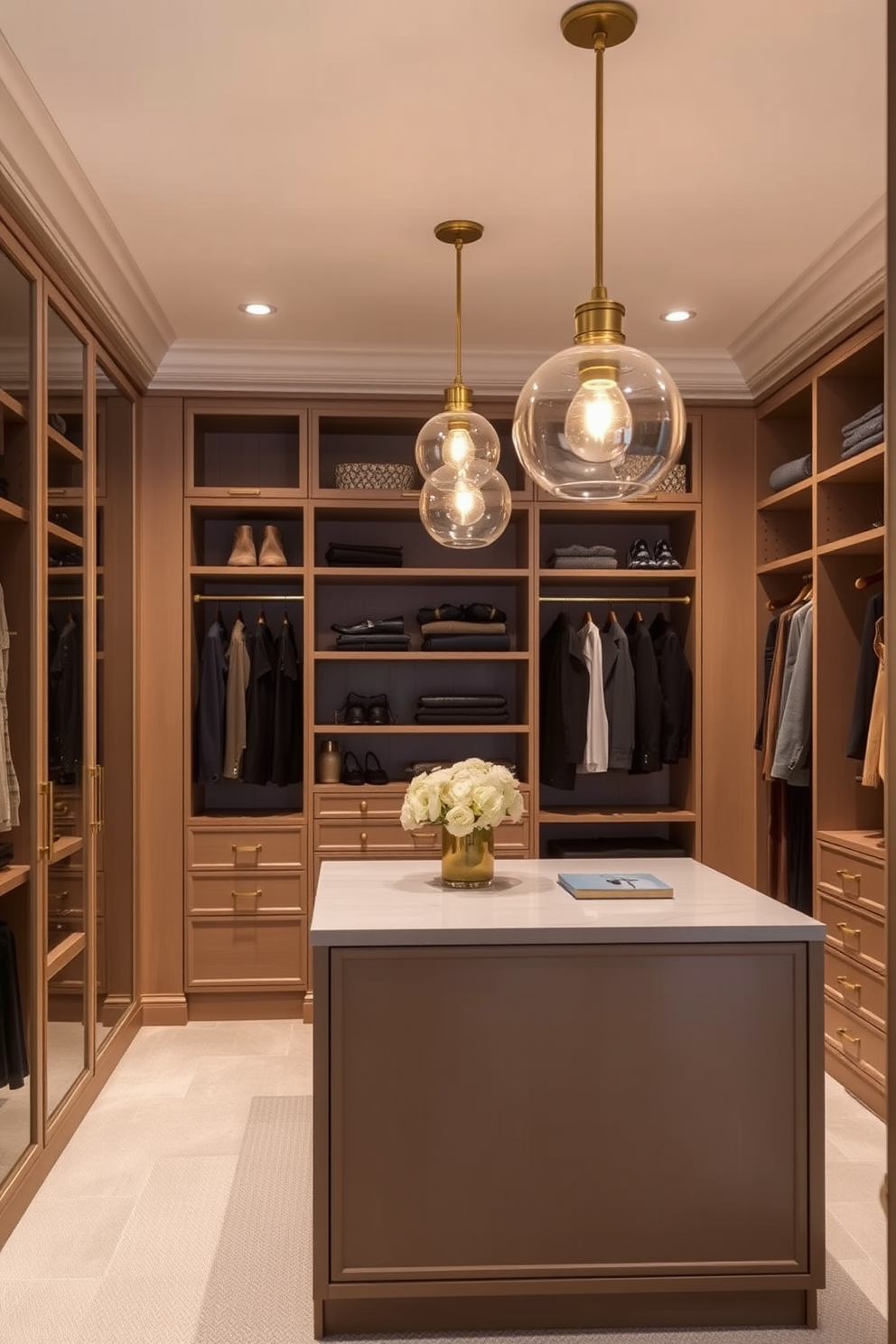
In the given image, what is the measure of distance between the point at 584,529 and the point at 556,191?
223 cm

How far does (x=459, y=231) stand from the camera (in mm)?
3385

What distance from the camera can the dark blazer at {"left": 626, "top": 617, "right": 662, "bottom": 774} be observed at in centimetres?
487

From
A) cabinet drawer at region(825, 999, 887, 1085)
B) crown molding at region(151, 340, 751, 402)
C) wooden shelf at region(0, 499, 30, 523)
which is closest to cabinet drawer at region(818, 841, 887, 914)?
cabinet drawer at region(825, 999, 887, 1085)

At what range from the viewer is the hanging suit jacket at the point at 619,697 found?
485cm

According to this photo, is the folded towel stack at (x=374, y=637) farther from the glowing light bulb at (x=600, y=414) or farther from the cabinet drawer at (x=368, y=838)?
the glowing light bulb at (x=600, y=414)

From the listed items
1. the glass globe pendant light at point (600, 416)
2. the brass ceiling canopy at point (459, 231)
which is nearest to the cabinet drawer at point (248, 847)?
the brass ceiling canopy at point (459, 231)

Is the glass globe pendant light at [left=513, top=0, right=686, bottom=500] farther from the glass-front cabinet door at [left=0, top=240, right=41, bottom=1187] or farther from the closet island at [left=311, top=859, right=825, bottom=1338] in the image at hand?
the glass-front cabinet door at [left=0, top=240, right=41, bottom=1187]

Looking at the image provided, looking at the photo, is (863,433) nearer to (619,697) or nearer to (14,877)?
(619,697)

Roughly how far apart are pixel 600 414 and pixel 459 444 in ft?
3.58

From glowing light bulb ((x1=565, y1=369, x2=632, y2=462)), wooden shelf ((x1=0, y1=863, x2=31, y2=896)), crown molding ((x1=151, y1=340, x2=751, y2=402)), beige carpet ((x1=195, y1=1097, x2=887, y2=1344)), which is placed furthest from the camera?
crown molding ((x1=151, y1=340, x2=751, y2=402))

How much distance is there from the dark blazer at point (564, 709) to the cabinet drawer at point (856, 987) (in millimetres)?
1309

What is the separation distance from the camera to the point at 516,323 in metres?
4.32

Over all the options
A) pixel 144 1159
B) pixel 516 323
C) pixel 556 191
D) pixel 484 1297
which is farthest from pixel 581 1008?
pixel 516 323

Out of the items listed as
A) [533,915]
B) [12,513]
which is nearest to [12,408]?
[12,513]
